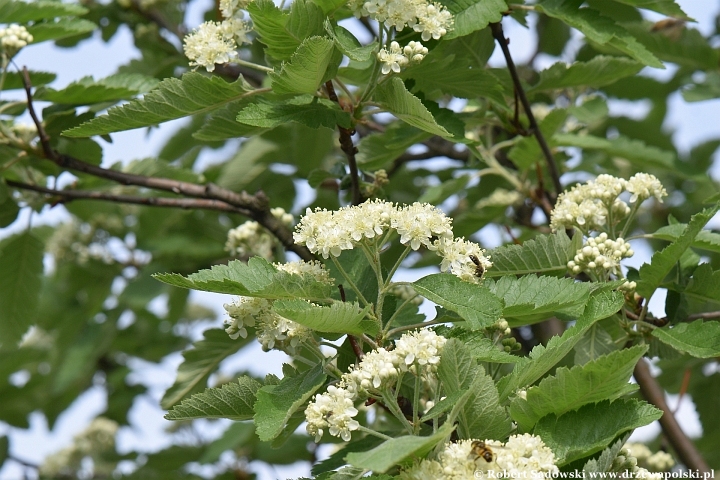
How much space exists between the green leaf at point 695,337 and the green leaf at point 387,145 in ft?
3.74

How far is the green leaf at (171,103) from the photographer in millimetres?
2578

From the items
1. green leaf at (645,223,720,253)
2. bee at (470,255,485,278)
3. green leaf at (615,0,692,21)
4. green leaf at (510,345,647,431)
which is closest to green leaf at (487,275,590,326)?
bee at (470,255,485,278)

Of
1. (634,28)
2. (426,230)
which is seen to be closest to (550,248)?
(426,230)

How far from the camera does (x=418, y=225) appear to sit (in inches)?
86.2

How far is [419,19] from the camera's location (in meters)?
2.54

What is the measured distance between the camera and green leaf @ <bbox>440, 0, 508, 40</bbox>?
2.65m

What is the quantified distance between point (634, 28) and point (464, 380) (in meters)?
3.03

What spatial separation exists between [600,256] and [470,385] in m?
0.78

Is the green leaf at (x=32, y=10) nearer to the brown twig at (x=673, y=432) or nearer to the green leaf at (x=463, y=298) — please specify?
the green leaf at (x=463, y=298)

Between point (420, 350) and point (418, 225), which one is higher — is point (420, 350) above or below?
below

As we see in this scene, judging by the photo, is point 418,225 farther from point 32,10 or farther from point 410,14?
point 32,10

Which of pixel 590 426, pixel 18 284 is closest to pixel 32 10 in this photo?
pixel 18 284

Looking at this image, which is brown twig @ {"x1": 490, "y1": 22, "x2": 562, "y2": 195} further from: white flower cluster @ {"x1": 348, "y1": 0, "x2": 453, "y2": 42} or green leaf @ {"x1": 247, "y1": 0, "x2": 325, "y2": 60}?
green leaf @ {"x1": 247, "y1": 0, "x2": 325, "y2": 60}

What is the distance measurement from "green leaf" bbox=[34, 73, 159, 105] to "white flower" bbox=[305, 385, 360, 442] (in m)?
1.85
